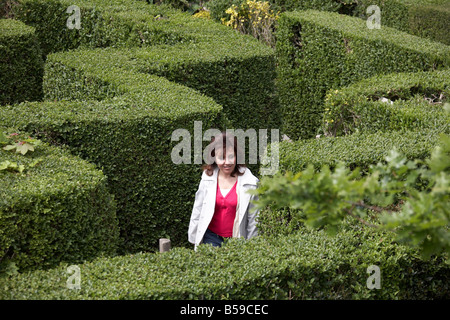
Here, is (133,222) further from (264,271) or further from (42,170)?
(264,271)

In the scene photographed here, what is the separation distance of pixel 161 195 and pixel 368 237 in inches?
115

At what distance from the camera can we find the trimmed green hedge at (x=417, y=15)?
13.1 metres

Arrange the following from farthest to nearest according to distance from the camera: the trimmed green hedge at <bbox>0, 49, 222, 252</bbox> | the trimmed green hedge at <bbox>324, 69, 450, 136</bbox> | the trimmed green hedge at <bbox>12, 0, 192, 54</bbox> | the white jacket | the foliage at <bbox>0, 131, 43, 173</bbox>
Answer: the trimmed green hedge at <bbox>12, 0, 192, 54</bbox>, the trimmed green hedge at <bbox>324, 69, 450, 136</bbox>, the trimmed green hedge at <bbox>0, 49, 222, 252</bbox>, the white jacket, the foliage at <bbox>0, 131, 43, 173</bbox>

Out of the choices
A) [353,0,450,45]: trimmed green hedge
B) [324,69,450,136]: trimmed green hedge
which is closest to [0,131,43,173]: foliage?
[324,69,450,136]: trimmed green hedge

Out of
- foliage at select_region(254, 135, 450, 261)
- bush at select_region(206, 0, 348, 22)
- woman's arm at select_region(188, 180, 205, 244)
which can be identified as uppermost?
foliage at select_region(254, 135, 450, 261)

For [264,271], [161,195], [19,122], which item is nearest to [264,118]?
[161,195]

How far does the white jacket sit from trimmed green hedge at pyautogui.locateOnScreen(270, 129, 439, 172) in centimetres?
36

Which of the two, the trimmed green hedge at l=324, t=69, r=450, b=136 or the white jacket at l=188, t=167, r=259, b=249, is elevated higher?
the trimmed green hedge at l=324, t=69, r=450, b=136

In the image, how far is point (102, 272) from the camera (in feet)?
14.9

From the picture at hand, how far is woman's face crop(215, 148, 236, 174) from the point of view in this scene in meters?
6.10

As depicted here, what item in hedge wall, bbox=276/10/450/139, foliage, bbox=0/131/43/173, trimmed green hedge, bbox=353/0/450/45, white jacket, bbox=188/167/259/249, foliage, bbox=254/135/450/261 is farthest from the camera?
trimmed green hedge, bbox=353/0/450/45

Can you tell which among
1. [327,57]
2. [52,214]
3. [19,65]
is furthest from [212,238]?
[19,65]

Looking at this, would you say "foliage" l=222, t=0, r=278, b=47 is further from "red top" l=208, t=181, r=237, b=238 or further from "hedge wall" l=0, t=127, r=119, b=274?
"hedge wall" l=0, t=127, r=119, b=274

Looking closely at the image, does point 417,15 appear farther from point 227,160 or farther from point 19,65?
point 227,160
